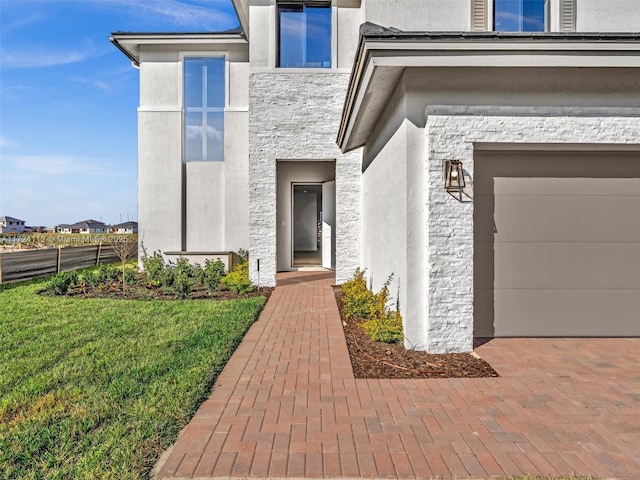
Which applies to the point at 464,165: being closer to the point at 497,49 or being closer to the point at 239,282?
the point at 497,49

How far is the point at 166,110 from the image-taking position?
12891 millimetres

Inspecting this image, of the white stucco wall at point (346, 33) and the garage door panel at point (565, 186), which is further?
the white stucco wall at point (346, 33)

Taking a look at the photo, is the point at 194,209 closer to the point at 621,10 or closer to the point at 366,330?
the point at 366,330

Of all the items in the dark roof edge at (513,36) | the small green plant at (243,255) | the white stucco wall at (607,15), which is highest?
the white stucco wall at (607,15)

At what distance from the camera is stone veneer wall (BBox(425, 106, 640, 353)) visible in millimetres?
4973

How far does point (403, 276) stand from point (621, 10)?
5.69 metres

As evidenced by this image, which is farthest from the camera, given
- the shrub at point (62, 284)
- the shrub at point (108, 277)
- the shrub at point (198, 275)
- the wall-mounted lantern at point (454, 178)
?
the shrub at point (198, 275)

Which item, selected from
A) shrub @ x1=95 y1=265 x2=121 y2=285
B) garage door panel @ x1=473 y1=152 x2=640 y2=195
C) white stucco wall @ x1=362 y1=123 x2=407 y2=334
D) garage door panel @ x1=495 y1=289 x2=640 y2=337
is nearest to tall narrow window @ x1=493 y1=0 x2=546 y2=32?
garage door panel @ x1=473 y1=152 x2=640 y2=195

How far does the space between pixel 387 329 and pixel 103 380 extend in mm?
3392

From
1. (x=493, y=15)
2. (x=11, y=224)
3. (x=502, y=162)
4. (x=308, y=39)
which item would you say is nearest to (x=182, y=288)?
(x=502, y=162)

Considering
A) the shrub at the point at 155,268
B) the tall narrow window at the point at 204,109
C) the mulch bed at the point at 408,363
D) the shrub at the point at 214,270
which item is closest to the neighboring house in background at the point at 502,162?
the mulch bed at the point at 408,363

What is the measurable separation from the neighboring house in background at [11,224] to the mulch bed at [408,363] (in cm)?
8381

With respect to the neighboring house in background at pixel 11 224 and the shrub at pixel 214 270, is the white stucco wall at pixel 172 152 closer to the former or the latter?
the shrub at pixel 214 270

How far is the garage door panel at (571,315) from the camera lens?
558 cm
